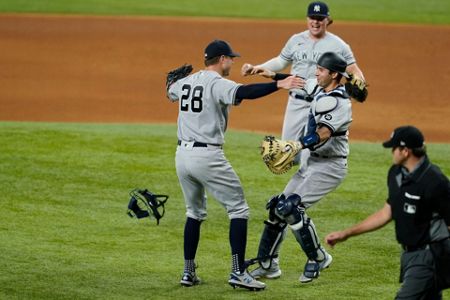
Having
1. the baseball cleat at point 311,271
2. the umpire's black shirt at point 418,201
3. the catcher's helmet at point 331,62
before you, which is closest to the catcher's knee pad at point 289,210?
the baseball cleat at point 311,271

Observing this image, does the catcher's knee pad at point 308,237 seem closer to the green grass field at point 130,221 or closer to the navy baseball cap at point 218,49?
the green grass field at point 130,221

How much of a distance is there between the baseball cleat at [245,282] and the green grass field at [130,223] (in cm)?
7

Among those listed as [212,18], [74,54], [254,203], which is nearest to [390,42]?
[212,18]

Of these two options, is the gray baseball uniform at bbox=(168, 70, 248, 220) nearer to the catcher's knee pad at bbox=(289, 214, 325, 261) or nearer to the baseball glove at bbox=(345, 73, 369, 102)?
the catcher's knee pad at bbox=(289, 214, 325, 261)

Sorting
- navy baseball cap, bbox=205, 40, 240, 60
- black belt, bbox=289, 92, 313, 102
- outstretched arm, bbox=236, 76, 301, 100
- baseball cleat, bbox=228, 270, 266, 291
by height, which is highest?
navy baseball cap, bbox=205, 40, 240, 60

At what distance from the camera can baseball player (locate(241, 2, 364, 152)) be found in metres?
10.7

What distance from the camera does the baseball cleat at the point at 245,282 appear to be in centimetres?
852

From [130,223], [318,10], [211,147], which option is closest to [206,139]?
[211,147]

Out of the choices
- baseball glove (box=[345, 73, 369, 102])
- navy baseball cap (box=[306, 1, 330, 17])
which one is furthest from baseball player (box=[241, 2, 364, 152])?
baseball glove (box=[345, 73, 369, 102])

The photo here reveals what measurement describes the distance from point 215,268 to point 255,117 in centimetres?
917

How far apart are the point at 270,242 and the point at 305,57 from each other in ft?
8.69

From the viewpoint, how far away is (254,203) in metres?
11.8

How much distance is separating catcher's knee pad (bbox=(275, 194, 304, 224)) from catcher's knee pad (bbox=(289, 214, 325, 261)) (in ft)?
0.15

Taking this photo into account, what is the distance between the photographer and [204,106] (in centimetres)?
839
